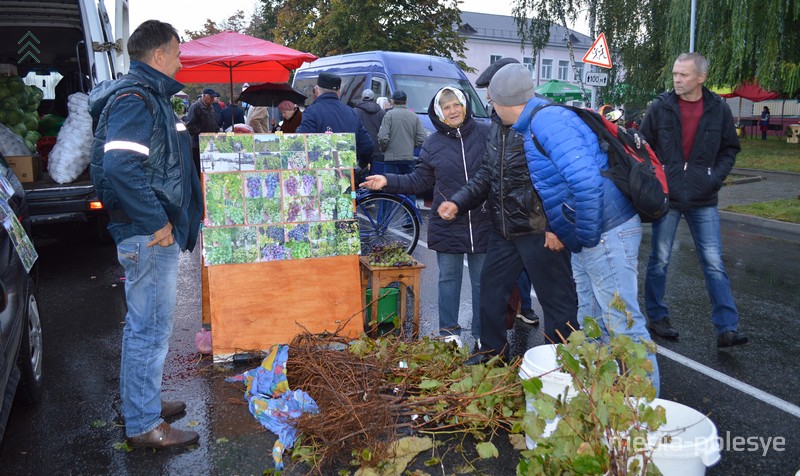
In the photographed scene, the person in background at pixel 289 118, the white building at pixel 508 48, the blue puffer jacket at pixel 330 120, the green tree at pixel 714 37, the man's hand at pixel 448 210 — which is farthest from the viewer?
the white building at pixel 508 48

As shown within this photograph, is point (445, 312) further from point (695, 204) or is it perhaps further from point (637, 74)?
point (637, 74)

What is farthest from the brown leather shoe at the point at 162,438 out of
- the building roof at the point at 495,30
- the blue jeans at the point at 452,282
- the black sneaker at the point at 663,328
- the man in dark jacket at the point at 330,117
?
the building roof at the point at 495,30

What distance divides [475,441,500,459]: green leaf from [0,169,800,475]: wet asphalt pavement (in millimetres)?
94

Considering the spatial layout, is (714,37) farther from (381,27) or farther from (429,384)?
(381,27)

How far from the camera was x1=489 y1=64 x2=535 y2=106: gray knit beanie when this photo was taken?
4062 mm

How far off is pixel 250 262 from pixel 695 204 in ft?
11.3

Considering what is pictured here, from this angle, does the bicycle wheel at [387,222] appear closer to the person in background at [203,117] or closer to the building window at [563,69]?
the person in background at [203,117]

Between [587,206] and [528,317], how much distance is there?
2.53 m

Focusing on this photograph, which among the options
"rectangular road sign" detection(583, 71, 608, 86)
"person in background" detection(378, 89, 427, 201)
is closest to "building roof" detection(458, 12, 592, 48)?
"rectangular road sign" detection(583, 71, 608, 86)

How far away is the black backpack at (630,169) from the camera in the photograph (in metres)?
3.70

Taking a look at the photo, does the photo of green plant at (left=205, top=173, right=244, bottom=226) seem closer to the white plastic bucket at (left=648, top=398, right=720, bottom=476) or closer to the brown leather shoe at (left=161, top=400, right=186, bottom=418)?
the brown leather shoe at (left=161, top=400, right=186, bottom=418)

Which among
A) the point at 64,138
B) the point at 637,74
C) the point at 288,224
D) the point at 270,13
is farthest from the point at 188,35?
A: the point at 288,224

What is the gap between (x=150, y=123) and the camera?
352cm

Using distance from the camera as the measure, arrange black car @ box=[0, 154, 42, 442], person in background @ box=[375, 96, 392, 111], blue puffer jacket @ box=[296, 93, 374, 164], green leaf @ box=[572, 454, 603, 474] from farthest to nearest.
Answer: person in background @ box=[375, 96, 392, 111], blue puffer jacket @ box=[296, 93, 374, 164], black car @ box=[0, 154, 42, 442], green leaf @ box=[572, 454, 603, 474]
